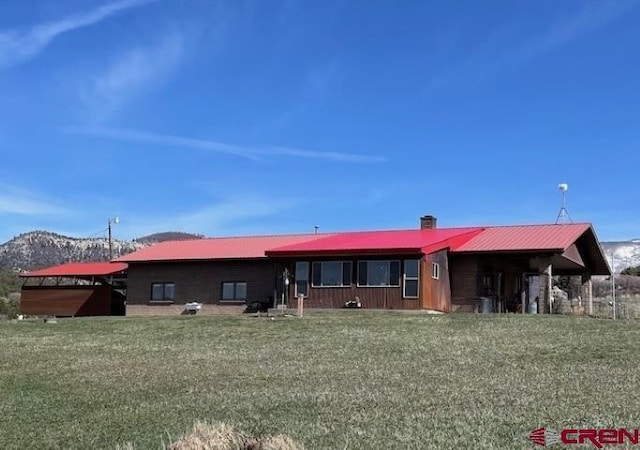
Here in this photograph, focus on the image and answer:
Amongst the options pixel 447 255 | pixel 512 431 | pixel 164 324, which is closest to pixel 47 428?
pixel 512 431

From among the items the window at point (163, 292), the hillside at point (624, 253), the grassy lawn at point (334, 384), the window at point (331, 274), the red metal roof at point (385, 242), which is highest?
the hillside at point (624, 253)


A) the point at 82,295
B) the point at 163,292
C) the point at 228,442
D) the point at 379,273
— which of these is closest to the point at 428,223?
the point at 379,273

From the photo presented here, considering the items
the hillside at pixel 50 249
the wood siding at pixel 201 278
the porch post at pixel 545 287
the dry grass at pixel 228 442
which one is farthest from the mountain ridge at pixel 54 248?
the dry grass at pixel 228 442

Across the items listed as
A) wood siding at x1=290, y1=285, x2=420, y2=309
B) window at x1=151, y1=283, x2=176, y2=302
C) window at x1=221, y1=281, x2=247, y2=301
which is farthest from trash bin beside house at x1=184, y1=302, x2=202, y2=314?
wood siding at x1=290, y1=285, x2=420, y2=309

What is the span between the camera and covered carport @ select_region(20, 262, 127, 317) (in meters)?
38.5

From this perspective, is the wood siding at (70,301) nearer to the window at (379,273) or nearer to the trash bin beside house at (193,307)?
the trash bin beside house at (193,307)

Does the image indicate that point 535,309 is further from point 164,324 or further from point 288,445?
point 288,445

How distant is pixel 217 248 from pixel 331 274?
27.9 feet

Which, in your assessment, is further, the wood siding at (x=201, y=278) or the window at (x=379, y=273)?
the wood siding at (x=201, y=278)

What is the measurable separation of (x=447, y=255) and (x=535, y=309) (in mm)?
3953

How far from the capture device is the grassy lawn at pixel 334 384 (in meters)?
8.24

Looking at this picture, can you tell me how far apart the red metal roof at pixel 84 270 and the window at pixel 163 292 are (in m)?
3.57

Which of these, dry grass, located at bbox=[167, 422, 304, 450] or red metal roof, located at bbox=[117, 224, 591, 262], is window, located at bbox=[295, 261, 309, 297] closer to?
red metal roof, located at bbox=[117, 224, 591, 262]

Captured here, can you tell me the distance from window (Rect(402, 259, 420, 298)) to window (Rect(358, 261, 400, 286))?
12.6 inches
